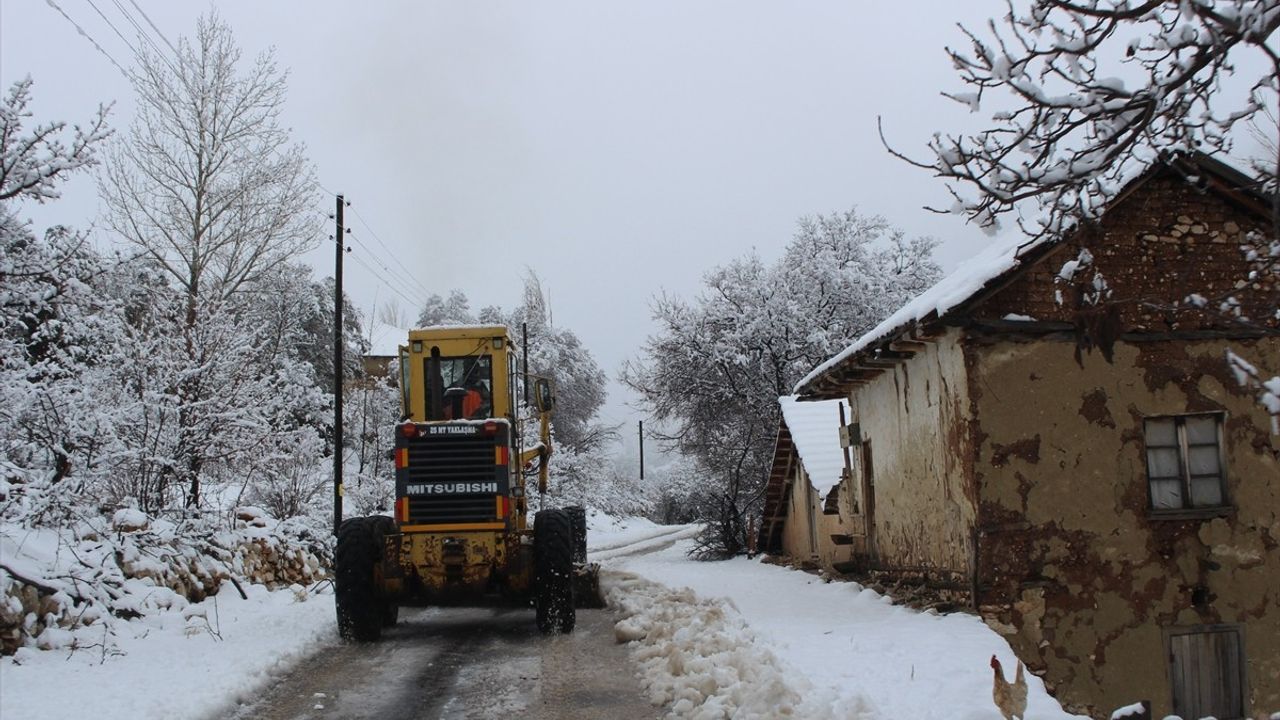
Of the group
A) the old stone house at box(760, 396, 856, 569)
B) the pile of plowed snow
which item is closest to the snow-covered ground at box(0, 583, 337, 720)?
the pile of plowed snow

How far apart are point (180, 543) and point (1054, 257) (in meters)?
10.6

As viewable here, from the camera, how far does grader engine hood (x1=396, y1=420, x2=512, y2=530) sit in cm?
1088

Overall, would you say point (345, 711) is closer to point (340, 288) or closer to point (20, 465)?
point (20, 465)

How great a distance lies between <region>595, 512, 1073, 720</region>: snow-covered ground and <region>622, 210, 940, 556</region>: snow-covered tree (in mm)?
15856

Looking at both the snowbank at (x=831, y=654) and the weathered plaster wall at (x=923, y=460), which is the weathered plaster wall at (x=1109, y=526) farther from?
the snowbank at (x=831, y=654)

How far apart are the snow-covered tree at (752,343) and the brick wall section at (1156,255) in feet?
59.8

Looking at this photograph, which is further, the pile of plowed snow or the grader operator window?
the grader operator window

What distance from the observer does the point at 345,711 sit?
7.45m

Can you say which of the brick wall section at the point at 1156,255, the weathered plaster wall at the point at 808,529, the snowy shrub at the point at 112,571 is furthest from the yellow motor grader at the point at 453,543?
the weathered plaster wall at the point at 808,529

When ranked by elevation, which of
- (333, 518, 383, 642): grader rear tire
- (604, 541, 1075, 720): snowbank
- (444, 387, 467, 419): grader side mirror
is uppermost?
(444, 387, 467, 419): grader side mirror

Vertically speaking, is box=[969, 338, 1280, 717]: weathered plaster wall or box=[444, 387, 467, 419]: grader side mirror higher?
box=[444, 387, 467, 419]: grader side mirror

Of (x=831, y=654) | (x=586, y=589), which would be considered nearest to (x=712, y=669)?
(x=831, y=654)

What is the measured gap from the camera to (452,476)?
10.9 metres

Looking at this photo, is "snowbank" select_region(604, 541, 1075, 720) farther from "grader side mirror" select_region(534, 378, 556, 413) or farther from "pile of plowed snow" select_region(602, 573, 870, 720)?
"grader side mirror" select_region(534, 378, 556, 413)
